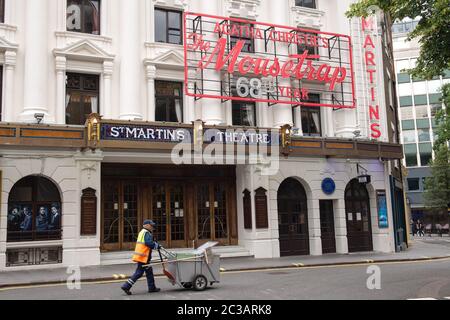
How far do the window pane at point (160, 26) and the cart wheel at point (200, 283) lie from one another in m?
12.3

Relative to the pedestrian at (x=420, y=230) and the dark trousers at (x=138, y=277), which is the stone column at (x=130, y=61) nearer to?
the dark trousers at (x=138, y=277)

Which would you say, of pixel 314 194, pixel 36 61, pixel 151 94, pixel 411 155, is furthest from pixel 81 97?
pixel 411 155

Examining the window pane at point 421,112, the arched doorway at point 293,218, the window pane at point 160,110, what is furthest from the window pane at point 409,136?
the window pane at point 160,110

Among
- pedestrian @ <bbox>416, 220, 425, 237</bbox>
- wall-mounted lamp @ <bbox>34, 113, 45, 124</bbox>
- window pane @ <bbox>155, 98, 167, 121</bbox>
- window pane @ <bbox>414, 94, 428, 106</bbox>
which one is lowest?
pedestrian @ <bbox>416, 220, 425, 237</bbox>

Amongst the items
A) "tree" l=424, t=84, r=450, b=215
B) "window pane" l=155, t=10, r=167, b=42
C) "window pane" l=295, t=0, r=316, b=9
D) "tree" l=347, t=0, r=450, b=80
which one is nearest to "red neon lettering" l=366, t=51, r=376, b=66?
"window pane" l=295, t=0, r=316, b=9

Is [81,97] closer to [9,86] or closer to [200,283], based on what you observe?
[9,86]

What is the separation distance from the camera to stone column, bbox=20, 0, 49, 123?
18000 millimetres

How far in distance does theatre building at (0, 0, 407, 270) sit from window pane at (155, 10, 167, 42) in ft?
0.17

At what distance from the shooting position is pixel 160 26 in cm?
2120

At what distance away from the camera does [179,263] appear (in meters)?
11.7

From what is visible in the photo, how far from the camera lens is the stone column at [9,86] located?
17906 mm

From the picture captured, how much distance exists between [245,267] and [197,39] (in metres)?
9.66

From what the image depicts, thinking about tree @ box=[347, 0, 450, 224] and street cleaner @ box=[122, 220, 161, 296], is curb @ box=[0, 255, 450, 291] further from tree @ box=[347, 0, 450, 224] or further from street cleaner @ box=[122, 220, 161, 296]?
tree @ box=[347, 0, 450, 224]

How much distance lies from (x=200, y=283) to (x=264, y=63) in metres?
12.2
